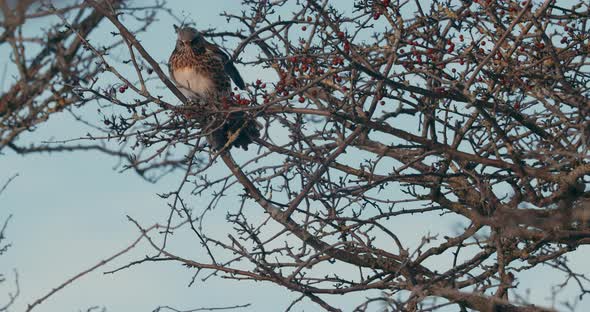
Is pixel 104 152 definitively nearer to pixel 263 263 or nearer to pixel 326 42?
pixel 326 42

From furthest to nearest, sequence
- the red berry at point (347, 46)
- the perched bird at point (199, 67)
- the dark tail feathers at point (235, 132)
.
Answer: the perched bird at point (199, 67) < the dark tail feathers at point (235, 132) < the red berry at point (347, 46)

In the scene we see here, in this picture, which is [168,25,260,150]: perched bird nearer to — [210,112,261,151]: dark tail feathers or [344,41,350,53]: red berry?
[210,112,261,151]: dark tail feathers

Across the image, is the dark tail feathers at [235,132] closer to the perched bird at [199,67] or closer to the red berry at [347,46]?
the red berry at [347,46]

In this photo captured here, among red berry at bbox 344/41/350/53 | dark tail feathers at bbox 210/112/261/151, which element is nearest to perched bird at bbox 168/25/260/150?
dark tail feathers at bbox 210/112/261/151

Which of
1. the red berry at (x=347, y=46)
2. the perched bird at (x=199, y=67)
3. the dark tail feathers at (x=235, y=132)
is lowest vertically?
the red berry at (x=347, y=46)

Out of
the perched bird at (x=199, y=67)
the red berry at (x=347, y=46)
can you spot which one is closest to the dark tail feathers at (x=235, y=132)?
the red berry at (x=347, y=46)

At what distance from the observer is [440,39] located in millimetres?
6383

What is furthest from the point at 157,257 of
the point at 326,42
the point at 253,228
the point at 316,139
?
the point at 326,42

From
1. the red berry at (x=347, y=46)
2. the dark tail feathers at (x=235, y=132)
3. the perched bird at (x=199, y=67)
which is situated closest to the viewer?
the red berry at (x=347, y=46)

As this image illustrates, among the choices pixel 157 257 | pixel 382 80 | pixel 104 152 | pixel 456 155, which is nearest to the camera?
pixel 104 152

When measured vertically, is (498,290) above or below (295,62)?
below

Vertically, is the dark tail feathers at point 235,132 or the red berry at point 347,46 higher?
the dark tail feathers at point 235,132

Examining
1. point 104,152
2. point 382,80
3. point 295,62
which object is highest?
Result: point 295,62

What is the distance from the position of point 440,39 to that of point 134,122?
2.01 meters
